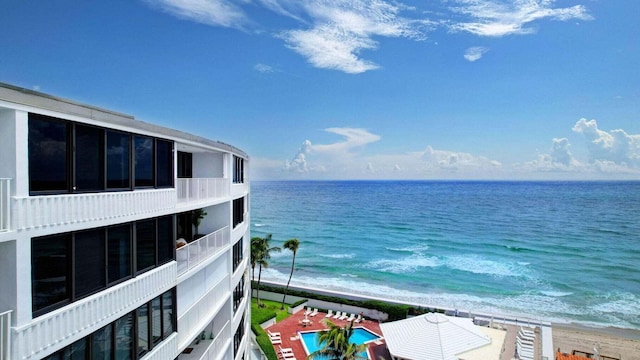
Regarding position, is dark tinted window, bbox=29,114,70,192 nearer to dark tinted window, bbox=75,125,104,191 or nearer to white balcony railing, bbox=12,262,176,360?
dark tinted window, bbox=75,125,104,191

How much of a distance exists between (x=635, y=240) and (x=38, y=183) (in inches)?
3591

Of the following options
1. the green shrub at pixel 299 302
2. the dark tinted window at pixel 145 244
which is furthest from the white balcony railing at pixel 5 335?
the green shrub at pixel 299 302

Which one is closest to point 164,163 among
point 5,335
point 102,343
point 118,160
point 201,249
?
point 118,160

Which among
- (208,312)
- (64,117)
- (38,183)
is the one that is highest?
(64,117)

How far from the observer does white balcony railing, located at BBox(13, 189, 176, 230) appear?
568cm

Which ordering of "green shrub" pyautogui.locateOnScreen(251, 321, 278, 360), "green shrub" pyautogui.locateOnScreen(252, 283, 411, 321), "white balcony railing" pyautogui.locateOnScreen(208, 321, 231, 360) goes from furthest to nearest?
"green shrub" pyautogui.locateOnScreen(252, 283, 411, 321)
"green shrub" pyautogui.locateOnScreen(251, 321, 278, 360)
"white balcony railing" pyautogui.locateOnScreen(208, 321, 231, 360)

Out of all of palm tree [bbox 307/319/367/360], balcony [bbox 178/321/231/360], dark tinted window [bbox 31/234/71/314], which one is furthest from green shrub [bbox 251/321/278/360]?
dark tinted window [bbox 31/234/71/314]

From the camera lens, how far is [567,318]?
36344mm

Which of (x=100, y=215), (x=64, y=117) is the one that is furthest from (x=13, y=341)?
(x=64, y=117)

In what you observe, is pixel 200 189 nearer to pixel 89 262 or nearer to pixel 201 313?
pixel 201 313

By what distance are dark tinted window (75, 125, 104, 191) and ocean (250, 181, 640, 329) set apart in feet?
Result: 116

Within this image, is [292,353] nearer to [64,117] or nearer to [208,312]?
[208,312]

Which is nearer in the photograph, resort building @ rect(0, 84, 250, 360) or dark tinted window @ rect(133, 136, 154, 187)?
resort building @ rect(0, 84, 250, 360)

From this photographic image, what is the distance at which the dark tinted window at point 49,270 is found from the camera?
19.4ft
